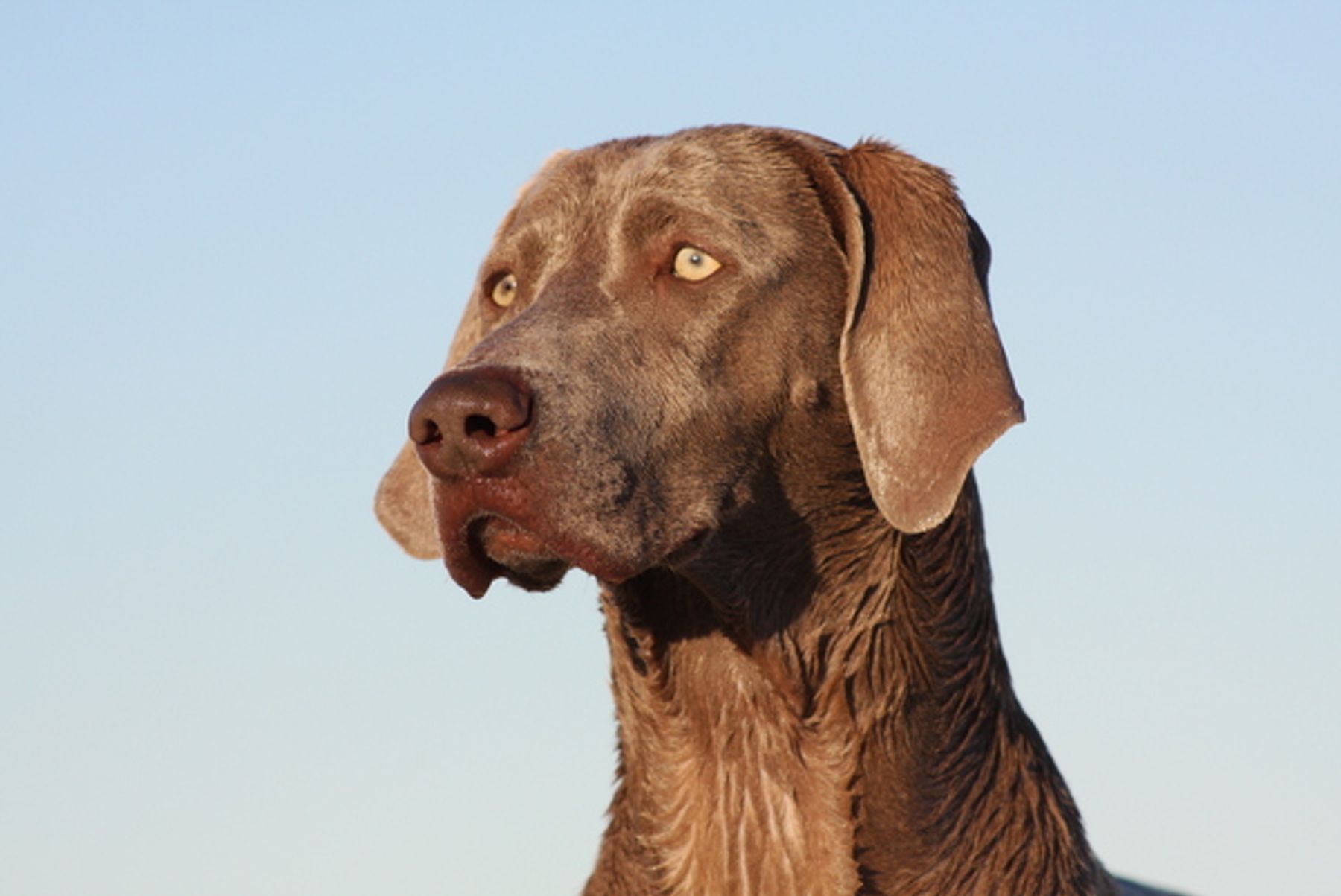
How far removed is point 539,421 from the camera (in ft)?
18.2

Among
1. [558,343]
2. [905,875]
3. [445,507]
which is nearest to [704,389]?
[558,343]

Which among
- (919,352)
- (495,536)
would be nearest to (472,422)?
(495,536)

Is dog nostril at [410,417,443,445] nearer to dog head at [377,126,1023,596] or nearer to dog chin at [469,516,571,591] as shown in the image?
dog head at [377,126,1023,596]

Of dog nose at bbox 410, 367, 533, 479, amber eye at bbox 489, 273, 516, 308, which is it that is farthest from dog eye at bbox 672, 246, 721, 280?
dog nose at bbox 410, 367, 533, 479

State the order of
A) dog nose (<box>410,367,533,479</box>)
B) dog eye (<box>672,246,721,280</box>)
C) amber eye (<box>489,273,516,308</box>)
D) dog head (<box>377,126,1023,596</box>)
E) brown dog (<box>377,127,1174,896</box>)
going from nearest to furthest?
1. dog nose (<box>410,367,533,479</box>)
2. dog head (<box>377,126,1023,596</box>)
3. brown dog (<box>377,127,1174,896</box>)
4. dog eye (<box>672,246,721,280</box>)
5. amber eye (<box>489,273,516,308</box>)

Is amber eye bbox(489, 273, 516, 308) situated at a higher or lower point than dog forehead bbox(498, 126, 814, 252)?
lower

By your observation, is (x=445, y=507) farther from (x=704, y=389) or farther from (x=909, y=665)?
(x=909, y=665)

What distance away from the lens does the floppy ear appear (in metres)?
5.83

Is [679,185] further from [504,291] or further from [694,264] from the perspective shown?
[504,291]

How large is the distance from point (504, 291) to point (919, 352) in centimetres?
139

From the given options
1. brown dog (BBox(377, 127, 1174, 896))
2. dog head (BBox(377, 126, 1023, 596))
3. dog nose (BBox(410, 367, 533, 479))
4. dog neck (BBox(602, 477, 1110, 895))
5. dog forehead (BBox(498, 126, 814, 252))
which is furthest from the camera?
dog forehead (BBox(498, 126, 814, 252))

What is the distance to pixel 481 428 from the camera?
5492 mm

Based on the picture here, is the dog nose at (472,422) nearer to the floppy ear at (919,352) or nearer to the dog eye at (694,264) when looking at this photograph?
the dog eye at (694,264)

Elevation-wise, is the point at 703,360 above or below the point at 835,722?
above
